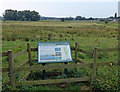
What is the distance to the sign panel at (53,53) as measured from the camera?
5.54 m

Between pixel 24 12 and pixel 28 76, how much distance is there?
126289 mm

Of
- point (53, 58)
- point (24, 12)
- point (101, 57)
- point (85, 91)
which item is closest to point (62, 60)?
point (53, 58)

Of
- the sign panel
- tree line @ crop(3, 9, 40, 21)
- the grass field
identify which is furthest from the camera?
tree line @ crop(3, 9, 40, 21)

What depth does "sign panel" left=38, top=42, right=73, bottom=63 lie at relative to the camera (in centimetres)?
554

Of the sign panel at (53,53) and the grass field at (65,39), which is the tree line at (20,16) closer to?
the grass field at (65,39)

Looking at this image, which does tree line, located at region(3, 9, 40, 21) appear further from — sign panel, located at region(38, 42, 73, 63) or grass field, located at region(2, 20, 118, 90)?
sign panel, located at region(38, 42, 73, 63)

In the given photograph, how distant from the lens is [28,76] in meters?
6.09

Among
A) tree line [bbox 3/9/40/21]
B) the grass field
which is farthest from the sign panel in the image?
tree line [bbox 3/9/40/21]

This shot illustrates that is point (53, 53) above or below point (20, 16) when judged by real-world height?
below

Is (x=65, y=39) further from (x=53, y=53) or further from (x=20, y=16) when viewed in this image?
(x=20, y=16)

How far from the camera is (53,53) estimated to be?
566 cm

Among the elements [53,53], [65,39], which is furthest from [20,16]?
[53,53]

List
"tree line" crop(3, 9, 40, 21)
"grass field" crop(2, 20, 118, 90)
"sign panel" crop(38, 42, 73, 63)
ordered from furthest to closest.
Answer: "tree line" crop(3, 9, 40, 21) < "grass field" crop(2, 20, 118, 90) < "sign panel" crop(38, 42, 73, 63)

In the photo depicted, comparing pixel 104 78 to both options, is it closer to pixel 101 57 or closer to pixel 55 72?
pixel 55 72
